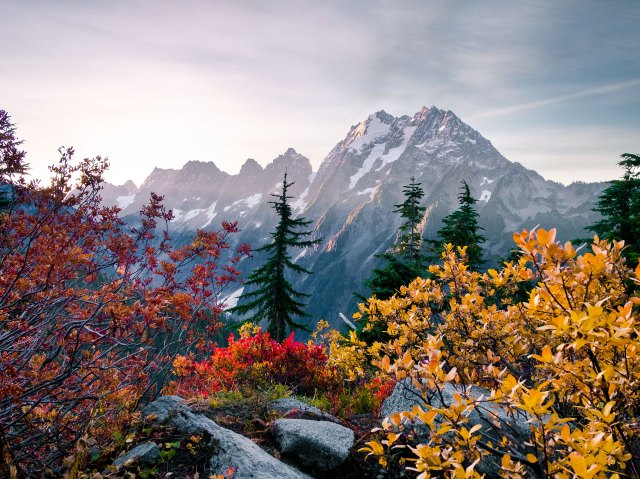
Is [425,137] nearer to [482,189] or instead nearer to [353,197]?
[353,197]

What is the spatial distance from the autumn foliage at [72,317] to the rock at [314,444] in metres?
2.01

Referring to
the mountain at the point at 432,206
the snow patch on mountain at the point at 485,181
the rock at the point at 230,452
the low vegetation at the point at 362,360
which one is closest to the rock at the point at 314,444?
the rock at the point at 230,452

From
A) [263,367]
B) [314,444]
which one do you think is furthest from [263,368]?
[314,444]

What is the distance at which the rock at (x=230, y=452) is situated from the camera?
359cm

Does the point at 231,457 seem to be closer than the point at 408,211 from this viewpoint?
Yes

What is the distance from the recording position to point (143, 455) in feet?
12.2

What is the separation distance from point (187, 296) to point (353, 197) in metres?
180

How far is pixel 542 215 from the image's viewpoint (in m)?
108

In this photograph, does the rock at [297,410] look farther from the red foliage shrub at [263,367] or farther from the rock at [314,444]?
the red foliage shrub at [263,367]

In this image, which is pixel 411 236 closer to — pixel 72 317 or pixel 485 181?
pixel 72 317

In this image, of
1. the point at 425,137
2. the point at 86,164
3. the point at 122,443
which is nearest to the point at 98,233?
the point at 86,164

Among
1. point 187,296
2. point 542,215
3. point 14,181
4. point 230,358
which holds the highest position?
point 542,215

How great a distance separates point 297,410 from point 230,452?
5.31 feet

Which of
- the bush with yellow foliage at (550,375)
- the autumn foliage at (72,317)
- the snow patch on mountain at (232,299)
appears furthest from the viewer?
the snow patch on mountain at (232,299)
